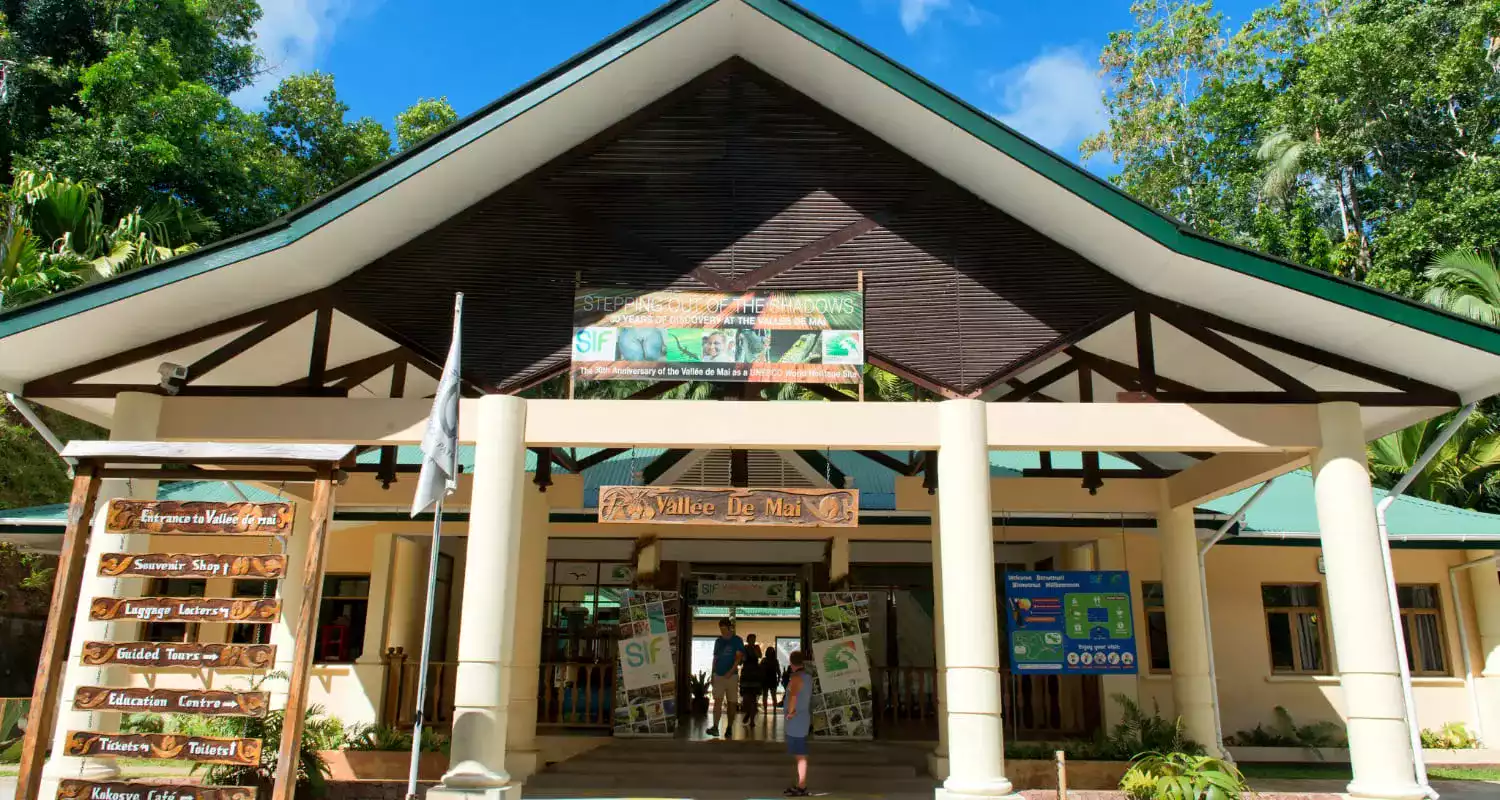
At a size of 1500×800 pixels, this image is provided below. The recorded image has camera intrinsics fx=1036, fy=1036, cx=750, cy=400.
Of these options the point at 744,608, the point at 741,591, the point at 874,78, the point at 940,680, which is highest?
the point at 874,78

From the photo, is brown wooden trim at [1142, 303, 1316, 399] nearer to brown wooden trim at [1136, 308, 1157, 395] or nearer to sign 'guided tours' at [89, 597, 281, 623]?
brown wooden trim at [1136, 308, 1157, 395]

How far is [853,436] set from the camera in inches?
355

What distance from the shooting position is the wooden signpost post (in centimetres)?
723

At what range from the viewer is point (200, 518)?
7727 mm

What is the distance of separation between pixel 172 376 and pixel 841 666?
28.6 ft

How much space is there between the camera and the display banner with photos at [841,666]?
45.0ft

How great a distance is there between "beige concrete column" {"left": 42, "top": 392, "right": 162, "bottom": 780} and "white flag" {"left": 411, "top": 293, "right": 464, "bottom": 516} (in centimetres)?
285

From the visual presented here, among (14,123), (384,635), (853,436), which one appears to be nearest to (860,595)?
(853,436)

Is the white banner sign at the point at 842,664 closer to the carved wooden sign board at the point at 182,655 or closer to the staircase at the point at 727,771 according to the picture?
the staircase at the point at 727,771

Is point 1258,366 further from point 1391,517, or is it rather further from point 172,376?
point 172,376

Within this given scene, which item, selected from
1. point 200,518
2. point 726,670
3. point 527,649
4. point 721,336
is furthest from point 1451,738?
point 200,518

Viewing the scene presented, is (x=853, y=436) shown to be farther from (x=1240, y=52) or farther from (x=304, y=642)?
(x=1240, y=52)

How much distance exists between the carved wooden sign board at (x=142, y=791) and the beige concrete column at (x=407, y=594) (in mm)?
7290

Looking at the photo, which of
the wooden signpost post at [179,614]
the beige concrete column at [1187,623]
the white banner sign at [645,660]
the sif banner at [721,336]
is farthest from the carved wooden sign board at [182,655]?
the beige concrete column at [1187,623]
